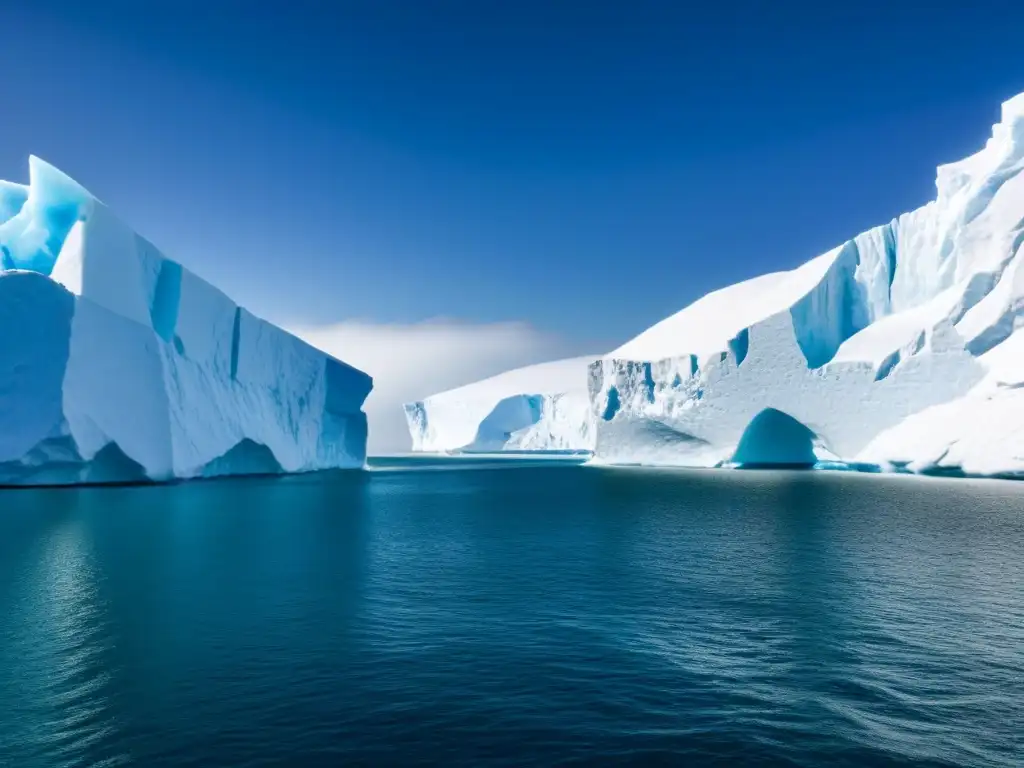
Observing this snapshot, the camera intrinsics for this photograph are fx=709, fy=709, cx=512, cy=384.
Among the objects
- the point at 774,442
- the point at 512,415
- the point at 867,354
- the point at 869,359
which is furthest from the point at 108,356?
the point at 512,415

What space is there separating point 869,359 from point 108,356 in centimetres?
3657

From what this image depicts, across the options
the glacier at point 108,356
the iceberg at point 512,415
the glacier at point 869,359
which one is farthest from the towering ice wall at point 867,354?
the iceberg at point 512,415

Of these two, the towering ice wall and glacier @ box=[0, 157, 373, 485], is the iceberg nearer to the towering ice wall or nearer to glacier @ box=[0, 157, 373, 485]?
the towering ice wall

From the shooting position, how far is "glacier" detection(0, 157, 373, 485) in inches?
1077

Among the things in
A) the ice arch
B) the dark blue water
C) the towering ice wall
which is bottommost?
the dark blue water

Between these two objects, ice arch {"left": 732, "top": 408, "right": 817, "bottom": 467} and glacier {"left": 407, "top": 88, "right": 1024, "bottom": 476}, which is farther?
ice arch {"left": 732, "top": 408, "right": 817, "bottom": 467}

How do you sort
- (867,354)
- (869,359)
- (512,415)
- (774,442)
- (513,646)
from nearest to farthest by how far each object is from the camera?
(513,646)
(869,359)
(867,354)
(774,442)
(512,415)

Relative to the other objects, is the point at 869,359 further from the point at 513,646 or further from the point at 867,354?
the point at 513,646

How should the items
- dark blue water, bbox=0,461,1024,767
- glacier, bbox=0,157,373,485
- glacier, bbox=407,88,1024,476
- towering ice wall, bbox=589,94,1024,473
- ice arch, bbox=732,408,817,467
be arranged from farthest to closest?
ice arch, bbox=732,408,817,467
towering ice wall, bbox=589,94,1024,473
glacier, bbox=407,88,1024,476
glacier, bbox=0,157,373,485
dark blue water, bbox=0,461,1024,767

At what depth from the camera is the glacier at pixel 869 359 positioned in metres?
33.1

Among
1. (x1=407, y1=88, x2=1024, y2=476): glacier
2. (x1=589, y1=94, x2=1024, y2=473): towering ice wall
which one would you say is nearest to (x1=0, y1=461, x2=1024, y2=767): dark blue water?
(x1=407, y1=88, x2=1024, y2=476): glacier

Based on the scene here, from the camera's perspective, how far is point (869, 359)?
37.7 meters

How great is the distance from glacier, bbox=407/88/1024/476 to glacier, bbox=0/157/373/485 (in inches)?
985

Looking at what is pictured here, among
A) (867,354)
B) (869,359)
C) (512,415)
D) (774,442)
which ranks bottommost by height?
(774,442)
